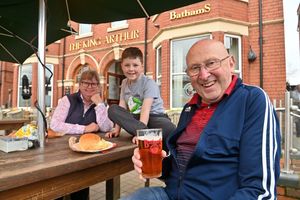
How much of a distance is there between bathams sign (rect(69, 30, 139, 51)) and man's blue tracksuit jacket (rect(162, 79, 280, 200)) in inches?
371

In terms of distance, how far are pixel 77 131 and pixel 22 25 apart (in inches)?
61.7

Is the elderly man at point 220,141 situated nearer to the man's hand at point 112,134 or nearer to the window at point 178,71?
the man's hand at point 112,134

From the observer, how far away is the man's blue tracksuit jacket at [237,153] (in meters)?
1.04

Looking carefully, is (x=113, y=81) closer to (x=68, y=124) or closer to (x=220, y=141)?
(x=68, y=124)

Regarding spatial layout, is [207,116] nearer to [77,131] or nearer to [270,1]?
[77,131]

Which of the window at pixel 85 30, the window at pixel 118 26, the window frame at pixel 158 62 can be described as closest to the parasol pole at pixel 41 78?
the window frame at pixel 158 62

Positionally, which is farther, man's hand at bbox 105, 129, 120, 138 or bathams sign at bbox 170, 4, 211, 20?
bathams sign at bbox 170, 4, 211, 20

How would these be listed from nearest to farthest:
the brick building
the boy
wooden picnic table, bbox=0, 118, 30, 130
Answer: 1. the boy
2. wooden picnic table, bbox=0, 118, 30, 130
3. the brick building

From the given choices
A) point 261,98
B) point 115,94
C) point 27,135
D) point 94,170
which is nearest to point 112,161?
point 94,170

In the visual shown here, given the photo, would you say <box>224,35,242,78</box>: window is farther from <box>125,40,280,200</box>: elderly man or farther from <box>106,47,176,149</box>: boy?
<box>125,40,280,200</box>: elderly man

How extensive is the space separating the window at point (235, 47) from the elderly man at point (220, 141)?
266 inches

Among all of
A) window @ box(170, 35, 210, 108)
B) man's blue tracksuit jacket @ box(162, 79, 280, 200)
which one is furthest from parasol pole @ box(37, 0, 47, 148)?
window @ box(170, 35, 210, 108)

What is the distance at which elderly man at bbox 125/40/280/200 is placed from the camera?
1.06m

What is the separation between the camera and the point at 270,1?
25.1 ft
